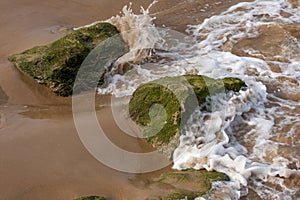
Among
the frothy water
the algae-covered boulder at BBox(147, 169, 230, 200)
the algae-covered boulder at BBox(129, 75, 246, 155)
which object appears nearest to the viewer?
the algae-covered boulder at BBox(147, 169, 230, 200)

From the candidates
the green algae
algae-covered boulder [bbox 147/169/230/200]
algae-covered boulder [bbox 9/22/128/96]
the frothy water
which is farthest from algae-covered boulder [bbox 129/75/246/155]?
algae-covered boulder [bbox 9/22/128/96]

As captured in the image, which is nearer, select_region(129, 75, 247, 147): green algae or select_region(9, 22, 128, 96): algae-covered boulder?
select_region(129, 75, 247, 147): green algae

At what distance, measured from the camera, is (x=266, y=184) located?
3.80 metres

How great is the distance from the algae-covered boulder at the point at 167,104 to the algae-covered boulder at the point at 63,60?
33.7 inches

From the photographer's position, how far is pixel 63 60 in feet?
16.0

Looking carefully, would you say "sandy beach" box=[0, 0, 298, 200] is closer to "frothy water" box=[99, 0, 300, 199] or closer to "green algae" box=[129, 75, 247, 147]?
"green algae" box=[129, 75, 247, 147]

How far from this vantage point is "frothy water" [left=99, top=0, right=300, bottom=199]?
3.91 m

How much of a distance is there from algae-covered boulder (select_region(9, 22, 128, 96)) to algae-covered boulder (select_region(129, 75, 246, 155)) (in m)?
0.86

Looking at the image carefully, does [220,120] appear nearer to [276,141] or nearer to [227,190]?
[276,141]

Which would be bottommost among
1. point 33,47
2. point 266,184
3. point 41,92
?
point 266,184

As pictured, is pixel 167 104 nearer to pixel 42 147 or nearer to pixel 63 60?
pixel 42 147

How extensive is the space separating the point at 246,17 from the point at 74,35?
3.07 meters

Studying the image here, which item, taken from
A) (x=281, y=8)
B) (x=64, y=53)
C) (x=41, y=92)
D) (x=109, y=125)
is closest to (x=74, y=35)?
(x=64, y=53)

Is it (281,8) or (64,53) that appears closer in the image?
(64,53)
